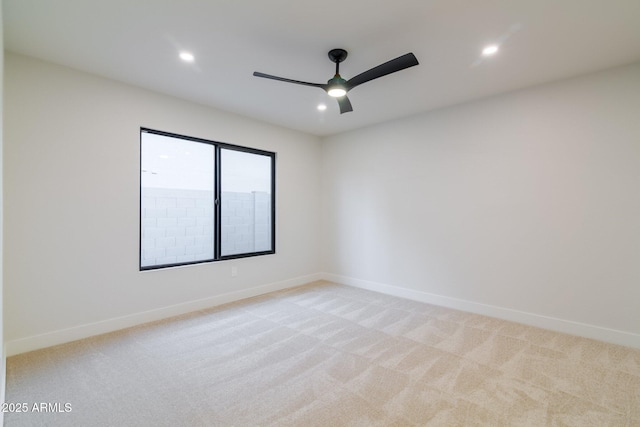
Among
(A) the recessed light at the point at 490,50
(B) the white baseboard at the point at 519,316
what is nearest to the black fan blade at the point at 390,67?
(A) the recessed light at the point at 490,50

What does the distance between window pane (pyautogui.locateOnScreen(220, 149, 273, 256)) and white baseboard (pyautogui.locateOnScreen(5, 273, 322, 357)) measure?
1.94ft

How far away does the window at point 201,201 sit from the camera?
11.3 ft

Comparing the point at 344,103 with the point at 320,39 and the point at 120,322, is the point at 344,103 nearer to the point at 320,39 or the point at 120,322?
the point at 320,39

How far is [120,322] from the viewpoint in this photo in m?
3.09

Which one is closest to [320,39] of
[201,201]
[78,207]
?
[201,201]

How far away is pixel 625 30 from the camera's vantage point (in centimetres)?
222

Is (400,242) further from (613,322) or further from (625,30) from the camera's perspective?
(625,30)

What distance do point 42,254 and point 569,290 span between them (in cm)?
508

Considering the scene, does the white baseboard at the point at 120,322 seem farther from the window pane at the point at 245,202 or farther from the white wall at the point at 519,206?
the white wall at the point at 519,206

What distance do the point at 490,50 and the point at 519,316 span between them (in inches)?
109

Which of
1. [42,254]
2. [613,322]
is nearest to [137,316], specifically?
[42,254]

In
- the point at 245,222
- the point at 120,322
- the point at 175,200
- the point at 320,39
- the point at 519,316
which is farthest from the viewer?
the point at 245,222

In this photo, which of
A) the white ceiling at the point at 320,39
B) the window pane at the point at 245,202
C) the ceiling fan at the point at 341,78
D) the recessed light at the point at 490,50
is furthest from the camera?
the window pane at the point at 245,202

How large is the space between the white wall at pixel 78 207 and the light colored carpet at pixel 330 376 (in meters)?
0.30
